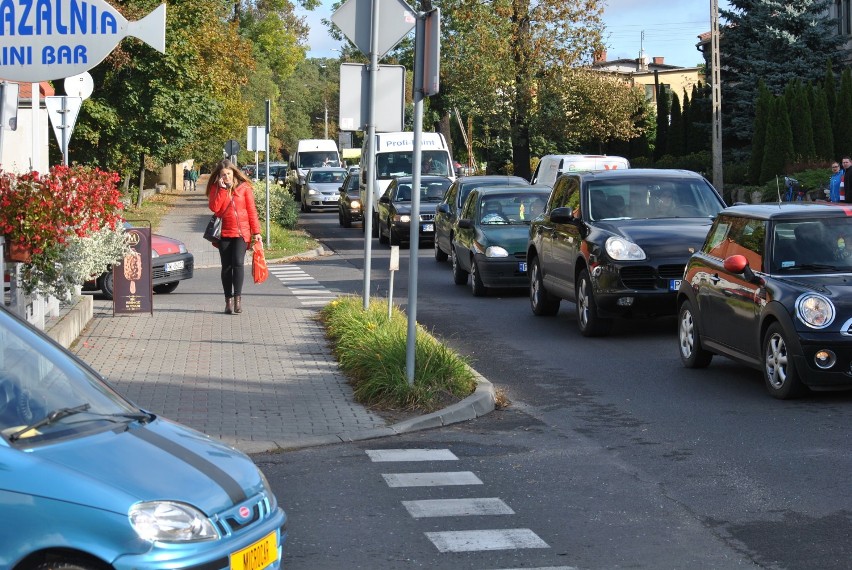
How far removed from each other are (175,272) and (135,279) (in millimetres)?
3805

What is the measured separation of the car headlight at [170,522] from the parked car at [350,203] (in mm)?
35056

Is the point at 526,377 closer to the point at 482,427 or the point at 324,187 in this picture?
the point at 482,427

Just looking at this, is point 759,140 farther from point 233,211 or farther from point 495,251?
point 233,211

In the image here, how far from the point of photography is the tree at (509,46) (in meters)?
50.6

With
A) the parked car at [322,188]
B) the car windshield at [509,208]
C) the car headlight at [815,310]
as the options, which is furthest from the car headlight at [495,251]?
the parked car at [322,188]

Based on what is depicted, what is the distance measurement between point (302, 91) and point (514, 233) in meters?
120

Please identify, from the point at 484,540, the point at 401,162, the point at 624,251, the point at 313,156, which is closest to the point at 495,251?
the point at 624,251

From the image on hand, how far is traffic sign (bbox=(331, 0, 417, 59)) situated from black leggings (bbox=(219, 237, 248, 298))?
4.04 meters

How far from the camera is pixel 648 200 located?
15.8 meters

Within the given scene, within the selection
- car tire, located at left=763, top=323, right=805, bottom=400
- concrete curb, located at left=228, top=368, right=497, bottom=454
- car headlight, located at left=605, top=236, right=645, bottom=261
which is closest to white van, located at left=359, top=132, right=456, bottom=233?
car headlight, located at left=605, top=236, right=645, bottom=261

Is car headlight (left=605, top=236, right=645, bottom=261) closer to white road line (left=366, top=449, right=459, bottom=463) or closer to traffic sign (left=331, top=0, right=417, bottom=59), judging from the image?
traffic sign (left=331, top=0, right=417, bottom=59)

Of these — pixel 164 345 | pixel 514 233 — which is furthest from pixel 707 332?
pixel 514 233

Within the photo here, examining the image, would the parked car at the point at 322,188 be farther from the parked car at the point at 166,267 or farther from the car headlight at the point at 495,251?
the car headlight at the point at 495,251

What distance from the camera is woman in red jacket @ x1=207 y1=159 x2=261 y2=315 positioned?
16.3 metres
